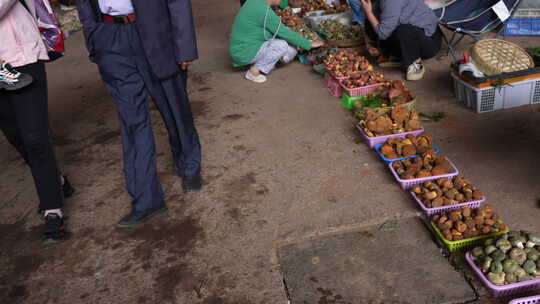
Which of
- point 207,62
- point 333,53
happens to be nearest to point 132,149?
point 333,53

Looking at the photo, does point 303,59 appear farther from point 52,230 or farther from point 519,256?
point 519,256

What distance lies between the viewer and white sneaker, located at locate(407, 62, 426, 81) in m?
4.84

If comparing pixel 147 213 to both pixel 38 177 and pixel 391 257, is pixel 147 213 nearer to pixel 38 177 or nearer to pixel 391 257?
pixel 38 177

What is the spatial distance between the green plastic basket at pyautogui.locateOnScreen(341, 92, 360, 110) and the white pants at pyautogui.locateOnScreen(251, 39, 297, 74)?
1.20m

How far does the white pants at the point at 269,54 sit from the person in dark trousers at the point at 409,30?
103 centimetres

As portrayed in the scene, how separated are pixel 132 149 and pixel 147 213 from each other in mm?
452

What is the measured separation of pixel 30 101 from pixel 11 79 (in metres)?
0.19

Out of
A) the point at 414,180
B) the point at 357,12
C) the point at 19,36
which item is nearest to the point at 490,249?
the point at 414,180

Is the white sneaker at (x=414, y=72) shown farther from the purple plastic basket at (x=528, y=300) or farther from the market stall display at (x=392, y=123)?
the purple plastic basket at (x=528, y=300)

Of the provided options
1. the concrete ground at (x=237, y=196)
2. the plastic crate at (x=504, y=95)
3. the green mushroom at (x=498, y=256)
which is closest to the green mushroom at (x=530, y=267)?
the green mushroom at (x=498, y=256)

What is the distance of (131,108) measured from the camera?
2.77 m

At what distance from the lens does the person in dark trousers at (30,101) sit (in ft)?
8.14

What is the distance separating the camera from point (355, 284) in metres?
2.37

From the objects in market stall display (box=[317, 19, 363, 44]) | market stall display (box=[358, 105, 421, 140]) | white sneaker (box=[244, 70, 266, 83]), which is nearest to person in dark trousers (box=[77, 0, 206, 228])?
market stall display (box=[358, 105, 421, 140])
